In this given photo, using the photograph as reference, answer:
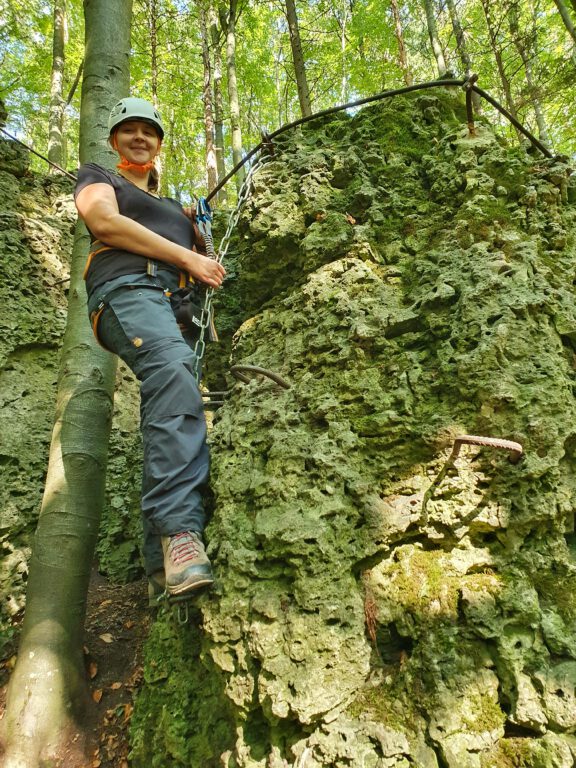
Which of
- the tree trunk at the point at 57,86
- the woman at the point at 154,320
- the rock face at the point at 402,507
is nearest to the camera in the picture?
the rock face at the point at 402,507

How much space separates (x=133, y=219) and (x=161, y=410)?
1247 mm

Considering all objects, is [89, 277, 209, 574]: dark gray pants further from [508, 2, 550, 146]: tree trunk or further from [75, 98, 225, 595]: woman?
[508, 2, 550, 146]: tree trunk

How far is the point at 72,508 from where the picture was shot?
259 cm

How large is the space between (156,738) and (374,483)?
4.86 ft

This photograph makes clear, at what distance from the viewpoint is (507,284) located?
7.47 ft

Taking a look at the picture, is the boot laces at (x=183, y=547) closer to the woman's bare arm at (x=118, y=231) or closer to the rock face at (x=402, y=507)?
the rock face at (x=402, y=507)

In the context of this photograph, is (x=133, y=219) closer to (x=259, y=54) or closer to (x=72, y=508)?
(x=72, y=508)

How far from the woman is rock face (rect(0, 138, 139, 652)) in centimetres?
134

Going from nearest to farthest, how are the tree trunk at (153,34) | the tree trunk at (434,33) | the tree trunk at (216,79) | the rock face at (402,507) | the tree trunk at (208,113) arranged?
1. the rock face at (402,507)
2. the tree trunk at (434,33)
3. the tree trunk at (208,113)
4. the tree trunk at (216,79)
5. the tree trunk at (153,34)

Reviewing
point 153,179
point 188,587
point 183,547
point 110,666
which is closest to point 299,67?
point 153,179

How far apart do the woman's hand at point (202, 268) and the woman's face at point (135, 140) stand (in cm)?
82

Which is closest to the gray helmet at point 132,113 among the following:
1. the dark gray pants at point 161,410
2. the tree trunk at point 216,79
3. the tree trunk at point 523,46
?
the dark gray pants at point 161,410

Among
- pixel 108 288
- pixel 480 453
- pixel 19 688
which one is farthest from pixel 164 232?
pixel 19 688

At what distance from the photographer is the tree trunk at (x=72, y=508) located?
214 centimetres
